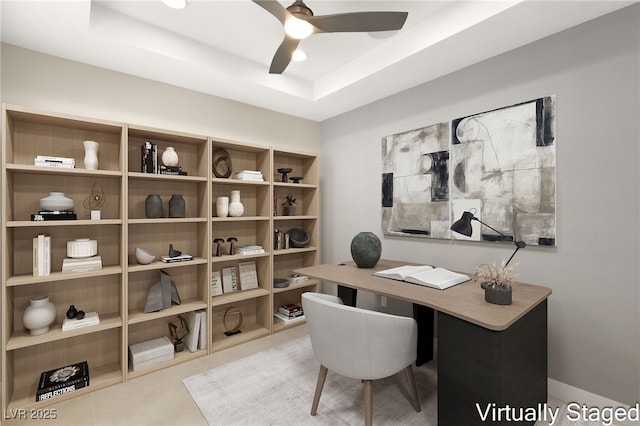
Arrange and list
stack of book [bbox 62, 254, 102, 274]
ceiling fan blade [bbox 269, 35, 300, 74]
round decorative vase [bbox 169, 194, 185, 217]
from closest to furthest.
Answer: ceiling fan blade [bbox 269, 35, 300, 74] < stack of book [bbox 62, 254, 102, 274] < round decorative vase [bbox 169, 194, 185, 217]

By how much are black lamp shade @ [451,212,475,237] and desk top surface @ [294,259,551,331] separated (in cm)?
47

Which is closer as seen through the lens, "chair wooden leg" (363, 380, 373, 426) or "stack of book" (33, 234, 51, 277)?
"chair wooden leg" (363, 380, 373, 426)

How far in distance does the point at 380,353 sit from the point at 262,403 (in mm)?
945

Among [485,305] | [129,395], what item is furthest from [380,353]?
[129,395]

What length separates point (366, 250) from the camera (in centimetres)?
236

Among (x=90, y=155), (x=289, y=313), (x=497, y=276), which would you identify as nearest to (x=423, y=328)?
(x=497, y=276)

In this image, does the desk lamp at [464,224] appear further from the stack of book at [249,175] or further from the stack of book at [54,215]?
the stack of book at [54,215]

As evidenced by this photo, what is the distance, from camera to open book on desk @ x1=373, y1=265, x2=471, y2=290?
184 centimetres

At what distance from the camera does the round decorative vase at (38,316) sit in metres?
1.94

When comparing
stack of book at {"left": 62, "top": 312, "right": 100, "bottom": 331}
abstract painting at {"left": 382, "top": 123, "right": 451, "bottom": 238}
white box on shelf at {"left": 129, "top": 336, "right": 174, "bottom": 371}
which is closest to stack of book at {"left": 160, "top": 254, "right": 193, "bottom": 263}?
stack of book at {"left": 62, "top": 312, "right": 100, "bottom": 331}

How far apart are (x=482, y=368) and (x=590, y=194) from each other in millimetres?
1334

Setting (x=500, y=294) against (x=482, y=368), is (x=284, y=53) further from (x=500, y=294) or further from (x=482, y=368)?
(x=482, y=368)

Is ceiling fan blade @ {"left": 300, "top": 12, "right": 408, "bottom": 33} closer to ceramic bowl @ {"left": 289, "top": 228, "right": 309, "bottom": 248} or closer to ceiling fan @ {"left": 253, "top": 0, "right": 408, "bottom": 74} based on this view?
ceiling fan @ {"left": 253, "top": 0, "right": 408, "bottom": 74}

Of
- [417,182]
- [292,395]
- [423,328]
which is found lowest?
[292,395]
